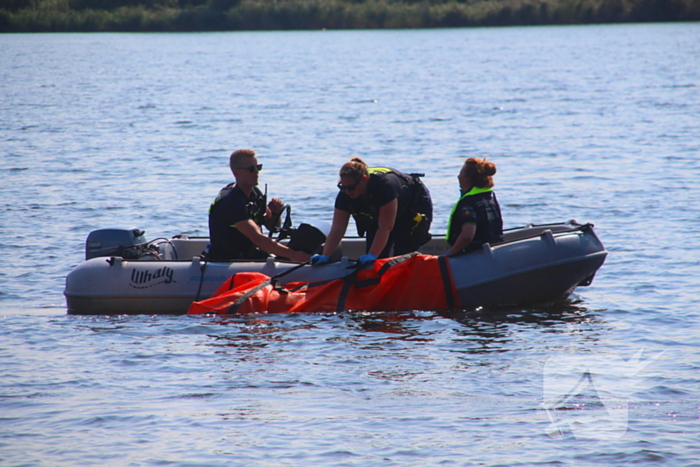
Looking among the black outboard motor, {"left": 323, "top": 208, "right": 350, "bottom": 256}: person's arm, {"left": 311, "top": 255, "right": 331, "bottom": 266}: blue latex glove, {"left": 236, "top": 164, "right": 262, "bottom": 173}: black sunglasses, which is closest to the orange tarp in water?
{"left": 311, "top": 255, "right": 331, "bottom": 266}: blue latex glove

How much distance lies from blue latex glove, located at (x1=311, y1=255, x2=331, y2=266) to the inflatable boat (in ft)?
0.16

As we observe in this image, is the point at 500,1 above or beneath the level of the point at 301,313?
above

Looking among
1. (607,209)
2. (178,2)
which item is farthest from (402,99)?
(178,2)

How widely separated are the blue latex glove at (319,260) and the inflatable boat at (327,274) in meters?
0.05

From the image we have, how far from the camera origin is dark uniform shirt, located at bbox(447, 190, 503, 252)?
6836 millimetres

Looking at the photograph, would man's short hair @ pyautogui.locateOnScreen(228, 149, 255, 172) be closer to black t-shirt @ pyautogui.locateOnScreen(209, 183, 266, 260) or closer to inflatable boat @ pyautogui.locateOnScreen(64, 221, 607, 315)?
black t-shirt @ pyautogui.locateOnScreen(209, 183, 266, 260)

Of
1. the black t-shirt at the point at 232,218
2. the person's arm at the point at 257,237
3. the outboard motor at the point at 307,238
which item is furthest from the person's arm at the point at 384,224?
the black t-shirt at the point at 232,218

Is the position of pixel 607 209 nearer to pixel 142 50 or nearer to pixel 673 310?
pixel 673 310

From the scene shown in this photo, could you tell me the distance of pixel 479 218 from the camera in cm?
693

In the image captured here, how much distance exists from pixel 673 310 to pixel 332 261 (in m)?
2.83

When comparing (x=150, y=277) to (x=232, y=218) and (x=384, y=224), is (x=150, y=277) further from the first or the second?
(x=384, y=224)

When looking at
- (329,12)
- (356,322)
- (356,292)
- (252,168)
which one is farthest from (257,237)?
(329,12)

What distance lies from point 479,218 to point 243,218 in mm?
1858

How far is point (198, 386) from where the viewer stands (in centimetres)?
564
